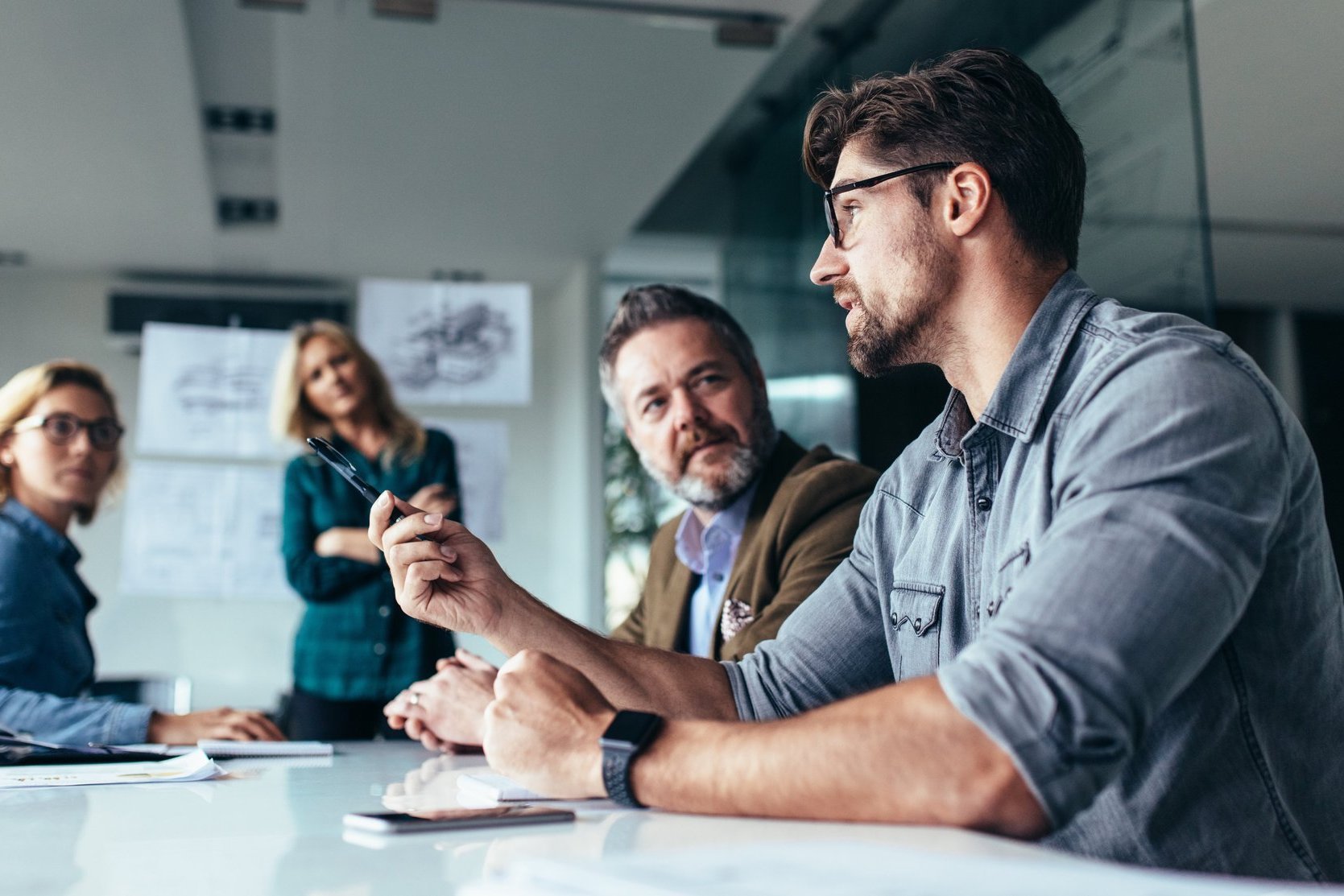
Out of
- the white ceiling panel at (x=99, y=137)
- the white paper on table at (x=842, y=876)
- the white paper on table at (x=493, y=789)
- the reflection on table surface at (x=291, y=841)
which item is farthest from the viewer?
the white ceiling panel at (x=99, y=137)

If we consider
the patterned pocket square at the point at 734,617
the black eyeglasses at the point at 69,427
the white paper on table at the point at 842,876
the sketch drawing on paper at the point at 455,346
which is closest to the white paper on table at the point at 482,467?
the sketch drawing on paper at the point at 455,346

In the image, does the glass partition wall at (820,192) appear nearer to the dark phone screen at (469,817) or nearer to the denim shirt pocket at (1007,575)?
the denim shirt pocket at (1007,575)

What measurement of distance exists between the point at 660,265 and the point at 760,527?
7.85 feet

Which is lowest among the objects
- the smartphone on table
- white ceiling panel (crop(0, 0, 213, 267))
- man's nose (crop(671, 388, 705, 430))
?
the smartphone on table

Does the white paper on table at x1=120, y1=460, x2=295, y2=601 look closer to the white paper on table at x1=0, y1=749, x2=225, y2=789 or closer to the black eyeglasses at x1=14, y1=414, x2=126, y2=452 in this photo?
the black eyeglasses at x1=14, y1=414, x2=126, y2=452

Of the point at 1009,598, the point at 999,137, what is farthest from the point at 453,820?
the point at 999,137

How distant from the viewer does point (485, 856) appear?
78 centimetres

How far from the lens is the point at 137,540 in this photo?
360 centimetres

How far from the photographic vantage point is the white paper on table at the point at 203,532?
11.8 ft

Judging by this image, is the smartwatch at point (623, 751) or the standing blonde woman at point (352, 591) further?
the standing blonde woman at point (352, 591)

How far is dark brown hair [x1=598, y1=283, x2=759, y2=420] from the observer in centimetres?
226

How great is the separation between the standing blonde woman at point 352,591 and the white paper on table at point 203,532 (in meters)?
0.42

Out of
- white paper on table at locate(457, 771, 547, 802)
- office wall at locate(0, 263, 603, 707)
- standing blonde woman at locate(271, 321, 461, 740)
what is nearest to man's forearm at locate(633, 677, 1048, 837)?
white paper on table at locate(457, 771, 547, 802)

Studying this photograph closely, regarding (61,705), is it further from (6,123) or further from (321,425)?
(6,123)
